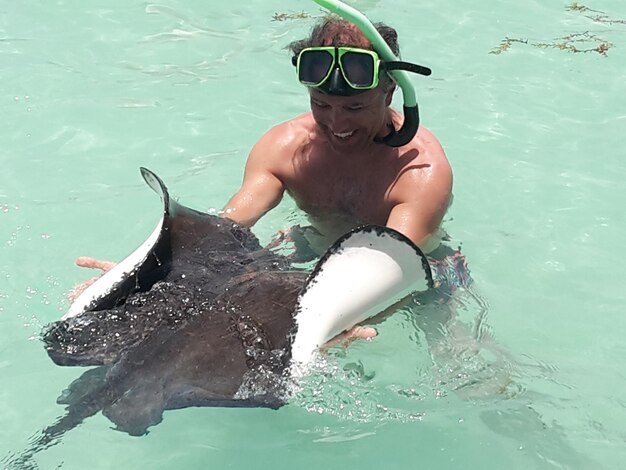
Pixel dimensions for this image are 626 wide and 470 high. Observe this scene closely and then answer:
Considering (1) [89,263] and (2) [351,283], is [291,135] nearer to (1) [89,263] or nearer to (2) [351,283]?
(1) [89,263]

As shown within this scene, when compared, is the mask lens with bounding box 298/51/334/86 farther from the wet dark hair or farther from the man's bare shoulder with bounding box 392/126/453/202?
the man's bare shoulder with bounding box 392/126/453/202

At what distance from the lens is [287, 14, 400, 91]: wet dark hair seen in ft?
12.0

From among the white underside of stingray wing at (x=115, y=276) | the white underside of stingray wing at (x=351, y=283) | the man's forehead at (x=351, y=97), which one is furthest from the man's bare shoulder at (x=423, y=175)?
the white underside of stingray wing at (x=115, y=276)

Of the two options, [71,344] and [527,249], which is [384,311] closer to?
[71,344]

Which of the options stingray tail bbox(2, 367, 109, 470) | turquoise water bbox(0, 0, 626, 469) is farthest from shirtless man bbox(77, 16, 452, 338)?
stingray tail bbox(2, 367, 109, 470)

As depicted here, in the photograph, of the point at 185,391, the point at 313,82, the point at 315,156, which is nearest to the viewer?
the point at 185,391

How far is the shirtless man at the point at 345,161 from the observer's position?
365 centimetres

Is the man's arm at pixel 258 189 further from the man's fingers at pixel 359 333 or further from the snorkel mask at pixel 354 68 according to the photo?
the man's fingers at pixel 359 333

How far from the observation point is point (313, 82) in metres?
3.67

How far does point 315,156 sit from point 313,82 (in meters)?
0.61

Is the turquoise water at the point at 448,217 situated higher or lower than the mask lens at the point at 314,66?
lower

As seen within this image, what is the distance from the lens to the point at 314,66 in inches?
144

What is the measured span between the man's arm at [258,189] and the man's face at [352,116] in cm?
45

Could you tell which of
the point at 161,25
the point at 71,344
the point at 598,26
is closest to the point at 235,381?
the point at 71,344
